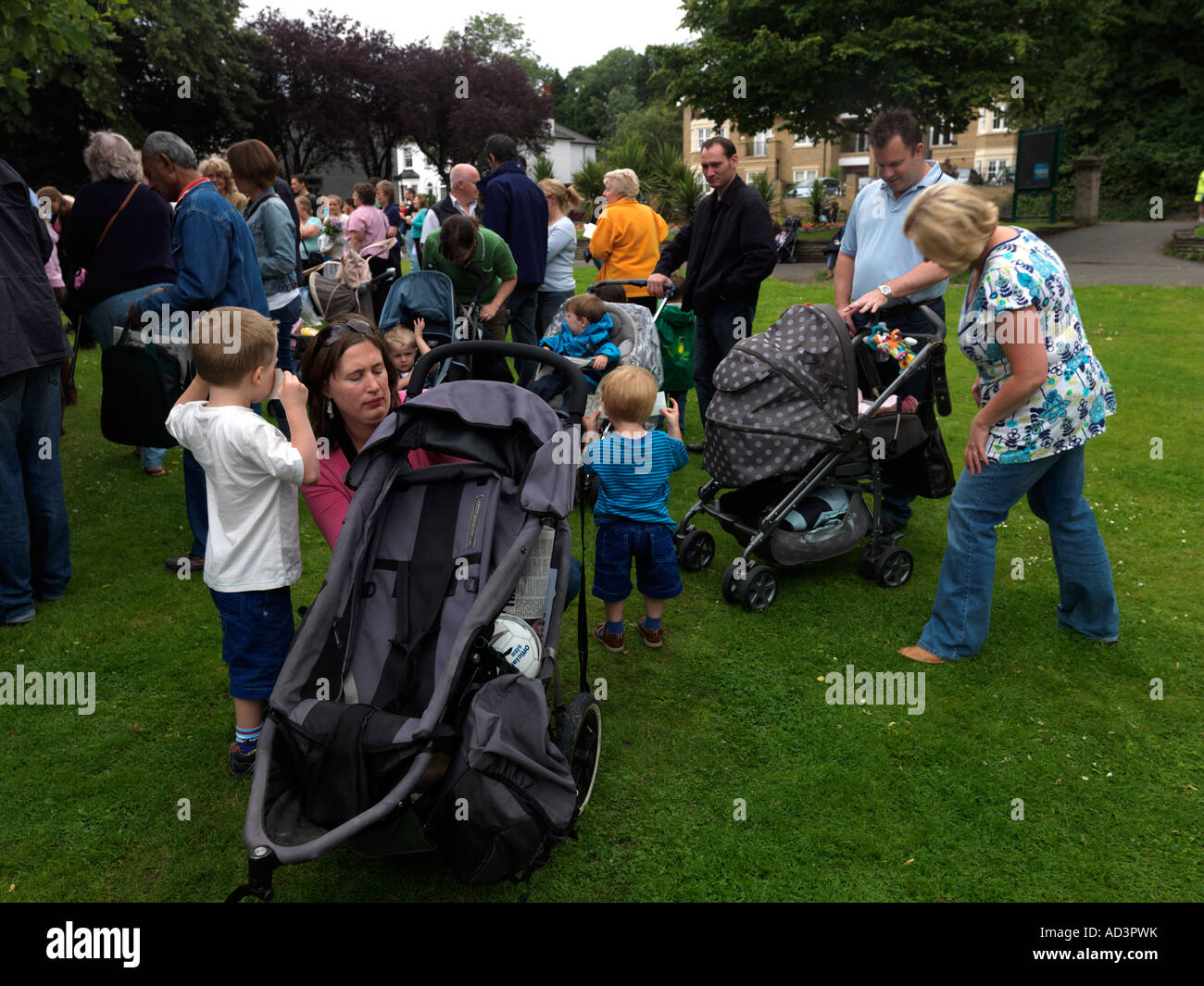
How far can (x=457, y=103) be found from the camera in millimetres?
43156

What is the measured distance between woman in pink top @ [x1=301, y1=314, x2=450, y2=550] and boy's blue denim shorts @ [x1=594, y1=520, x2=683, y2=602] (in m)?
Result: 1.06

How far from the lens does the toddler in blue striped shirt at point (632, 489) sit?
4.01 meters

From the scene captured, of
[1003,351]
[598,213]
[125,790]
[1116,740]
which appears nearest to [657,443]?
[1003,351]

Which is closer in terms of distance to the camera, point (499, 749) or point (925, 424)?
point (499, 749)

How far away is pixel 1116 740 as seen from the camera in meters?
3.61

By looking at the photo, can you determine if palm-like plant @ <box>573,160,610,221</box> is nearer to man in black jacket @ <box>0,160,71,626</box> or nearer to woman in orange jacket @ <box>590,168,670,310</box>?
woman in orange jacket @ <box>590,168,670,310</box>

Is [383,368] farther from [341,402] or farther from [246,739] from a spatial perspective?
[246,739]

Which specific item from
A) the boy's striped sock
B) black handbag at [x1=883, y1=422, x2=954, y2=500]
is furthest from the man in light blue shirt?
the boy's striped sock

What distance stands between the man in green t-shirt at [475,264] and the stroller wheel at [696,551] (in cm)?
201

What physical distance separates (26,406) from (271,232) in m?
2.27

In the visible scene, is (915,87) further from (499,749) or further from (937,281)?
(499,749)

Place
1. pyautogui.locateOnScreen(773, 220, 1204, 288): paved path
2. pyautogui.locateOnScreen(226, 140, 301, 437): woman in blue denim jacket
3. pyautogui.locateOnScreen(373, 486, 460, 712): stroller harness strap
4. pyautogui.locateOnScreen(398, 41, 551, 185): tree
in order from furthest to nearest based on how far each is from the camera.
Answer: pyautogui.locateOnScreen(398, 41, 551, 185): tree
pyautogui.locateOnScreen(773, 220, 1204, 288): paved path
pyautogui.locateOnScreen(226, 140, 301, 437): woman in blue denim jacket
pyautogui.locateOnScreen(373, 486, 460, 712): stroller harness strap

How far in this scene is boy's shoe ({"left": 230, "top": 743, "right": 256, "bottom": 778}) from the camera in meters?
3.42
